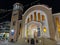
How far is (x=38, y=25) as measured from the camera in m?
16.3

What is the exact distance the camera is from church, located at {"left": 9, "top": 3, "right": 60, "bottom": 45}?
1555cm

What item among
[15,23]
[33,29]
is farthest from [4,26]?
[33,29]

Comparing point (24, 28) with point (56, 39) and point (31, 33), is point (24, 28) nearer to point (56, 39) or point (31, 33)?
point (31, 33)

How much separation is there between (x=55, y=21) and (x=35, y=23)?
9.50 ft

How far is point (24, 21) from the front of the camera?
18.4 meters

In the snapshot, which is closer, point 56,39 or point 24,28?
point 56,39

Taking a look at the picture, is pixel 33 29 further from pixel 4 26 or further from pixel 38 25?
pixel 4 26

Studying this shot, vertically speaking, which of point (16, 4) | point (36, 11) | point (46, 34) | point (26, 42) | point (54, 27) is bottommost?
point (26, 42)

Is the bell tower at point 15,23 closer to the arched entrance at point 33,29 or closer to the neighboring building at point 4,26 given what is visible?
the arched entrance at point 33,29

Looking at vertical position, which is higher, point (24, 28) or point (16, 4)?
point (16, 4)

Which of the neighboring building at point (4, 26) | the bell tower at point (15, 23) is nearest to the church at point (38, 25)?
the bell tower at point (15, 23)

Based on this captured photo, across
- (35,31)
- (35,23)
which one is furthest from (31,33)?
(35,23)

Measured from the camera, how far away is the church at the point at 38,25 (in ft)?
51.0

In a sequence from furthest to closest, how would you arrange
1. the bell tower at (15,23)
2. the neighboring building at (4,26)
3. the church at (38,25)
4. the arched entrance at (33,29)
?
1. the neighboring building at (4,26)
2. the bell tower at (15,23)
3. the arched entrance at (33,29)
4. the church at (38,25)
